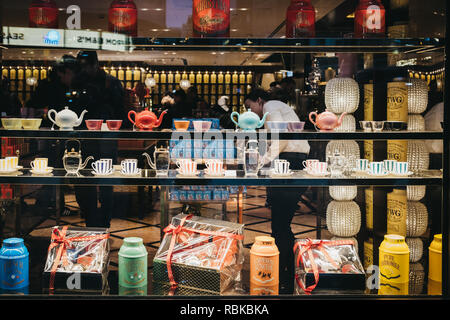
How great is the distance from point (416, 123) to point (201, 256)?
1460mm

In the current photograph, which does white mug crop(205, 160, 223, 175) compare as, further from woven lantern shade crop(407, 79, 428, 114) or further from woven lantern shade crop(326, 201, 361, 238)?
woven lantern shade crop(407, 79, 428, 114)

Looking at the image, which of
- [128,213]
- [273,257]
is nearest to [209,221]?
[273,257]

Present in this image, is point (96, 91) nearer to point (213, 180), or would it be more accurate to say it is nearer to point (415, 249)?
point (213, 180)

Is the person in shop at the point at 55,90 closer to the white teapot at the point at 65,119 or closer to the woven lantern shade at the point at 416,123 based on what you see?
the white teapot at the point at 65,119

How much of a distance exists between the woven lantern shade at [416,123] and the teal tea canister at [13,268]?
7.35 ft

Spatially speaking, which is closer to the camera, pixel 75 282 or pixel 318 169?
pixel 75 282

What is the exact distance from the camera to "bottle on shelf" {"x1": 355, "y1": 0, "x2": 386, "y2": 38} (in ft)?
7.82

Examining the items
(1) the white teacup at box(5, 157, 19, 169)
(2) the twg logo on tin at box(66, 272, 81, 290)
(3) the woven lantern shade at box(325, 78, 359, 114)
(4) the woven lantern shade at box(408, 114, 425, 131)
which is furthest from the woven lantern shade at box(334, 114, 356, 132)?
(1) the white teacup at box(5, 157, 19, 169)

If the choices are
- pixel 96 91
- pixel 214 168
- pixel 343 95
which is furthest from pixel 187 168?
pixel 343 95

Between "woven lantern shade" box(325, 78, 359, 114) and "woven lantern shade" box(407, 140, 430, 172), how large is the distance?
1.36ft

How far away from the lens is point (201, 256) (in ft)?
7.42

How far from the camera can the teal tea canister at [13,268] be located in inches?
86.4
